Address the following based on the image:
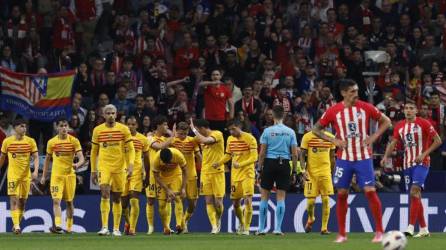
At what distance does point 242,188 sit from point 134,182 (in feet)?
6.68

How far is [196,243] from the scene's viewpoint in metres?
20.5

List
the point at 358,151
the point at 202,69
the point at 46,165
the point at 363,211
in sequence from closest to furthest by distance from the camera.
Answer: the point at 358,151
the point at 46,165
the point at 363,211
the point at 202,69

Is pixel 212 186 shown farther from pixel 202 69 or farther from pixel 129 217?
pixel 202 69

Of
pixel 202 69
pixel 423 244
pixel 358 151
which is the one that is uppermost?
pixel 202 69

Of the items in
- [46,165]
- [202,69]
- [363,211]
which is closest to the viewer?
[46,165]

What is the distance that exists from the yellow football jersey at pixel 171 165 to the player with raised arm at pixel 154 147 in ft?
0.88

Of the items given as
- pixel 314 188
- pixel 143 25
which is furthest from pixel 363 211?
pixel 143 25

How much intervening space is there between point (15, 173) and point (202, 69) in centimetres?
666

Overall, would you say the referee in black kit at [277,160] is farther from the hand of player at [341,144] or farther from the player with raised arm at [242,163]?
the hand of player at [341,144]

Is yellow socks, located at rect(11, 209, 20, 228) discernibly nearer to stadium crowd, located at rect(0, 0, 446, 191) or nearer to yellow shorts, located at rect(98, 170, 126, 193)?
yellow shorts, located at rect(98, 170, 126, 193)

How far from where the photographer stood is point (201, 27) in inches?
1276

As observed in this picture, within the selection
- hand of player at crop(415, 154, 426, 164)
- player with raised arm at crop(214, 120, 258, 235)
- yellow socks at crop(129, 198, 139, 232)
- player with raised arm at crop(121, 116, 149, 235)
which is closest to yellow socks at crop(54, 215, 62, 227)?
player with raised arm at crop(121, 116, 149, 235)

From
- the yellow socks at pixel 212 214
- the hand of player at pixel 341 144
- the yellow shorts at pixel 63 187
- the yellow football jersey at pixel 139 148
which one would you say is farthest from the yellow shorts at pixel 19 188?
the hand of player at pixel 341 144

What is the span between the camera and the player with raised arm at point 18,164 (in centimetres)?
2523
